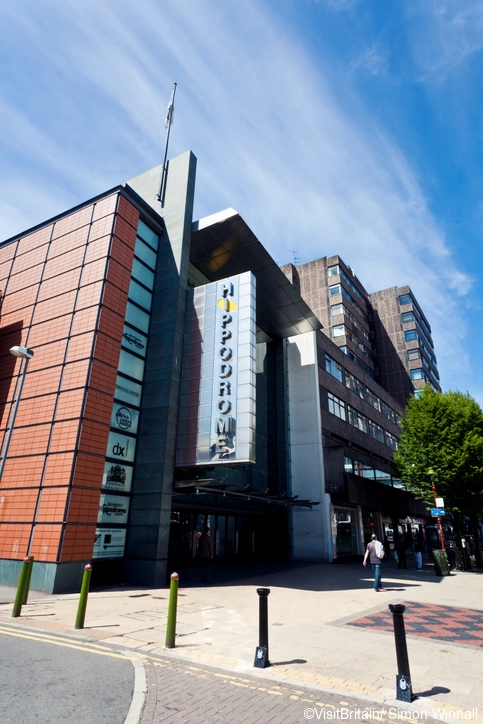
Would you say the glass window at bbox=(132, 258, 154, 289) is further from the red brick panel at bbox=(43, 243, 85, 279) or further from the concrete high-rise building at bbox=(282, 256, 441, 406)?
the concrete high-rise building at bbox=(282, 256, 441, 406)

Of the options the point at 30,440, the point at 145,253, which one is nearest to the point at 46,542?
the point at 30,440

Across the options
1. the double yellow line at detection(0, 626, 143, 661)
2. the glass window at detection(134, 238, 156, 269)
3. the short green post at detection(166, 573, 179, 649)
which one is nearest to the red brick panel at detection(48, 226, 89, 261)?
the glass window at detection(134, 238, 156, 269)

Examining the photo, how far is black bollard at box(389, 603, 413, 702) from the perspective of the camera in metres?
5.07

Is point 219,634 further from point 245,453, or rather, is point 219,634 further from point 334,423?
point 334,423

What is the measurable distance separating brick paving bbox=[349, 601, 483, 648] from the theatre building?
6.92m

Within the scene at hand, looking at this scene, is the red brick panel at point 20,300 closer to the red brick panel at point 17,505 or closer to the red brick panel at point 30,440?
the red brick panel at point 30,440

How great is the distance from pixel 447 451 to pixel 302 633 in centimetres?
2048

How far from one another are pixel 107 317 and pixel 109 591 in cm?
971

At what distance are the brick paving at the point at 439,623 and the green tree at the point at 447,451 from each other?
1502cm

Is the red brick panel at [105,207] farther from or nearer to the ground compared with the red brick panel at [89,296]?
farther from the ground

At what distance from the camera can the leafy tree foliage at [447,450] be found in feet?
82.3

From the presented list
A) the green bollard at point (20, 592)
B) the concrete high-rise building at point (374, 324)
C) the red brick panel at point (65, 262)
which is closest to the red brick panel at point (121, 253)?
the red brick panel at point (65, 262)

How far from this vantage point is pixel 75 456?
14578 mm

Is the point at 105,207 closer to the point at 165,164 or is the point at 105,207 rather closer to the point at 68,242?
the point at 68,242
